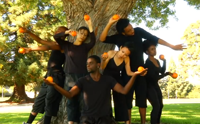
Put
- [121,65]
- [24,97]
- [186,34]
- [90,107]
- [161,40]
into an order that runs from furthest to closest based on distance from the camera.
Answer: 1. [186,34]
2. [24,97]
3. [161,40]
4. [121,65]
5. [90,107]

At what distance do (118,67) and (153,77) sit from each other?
Answer: 0.92 m

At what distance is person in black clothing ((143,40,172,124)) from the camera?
191 inches

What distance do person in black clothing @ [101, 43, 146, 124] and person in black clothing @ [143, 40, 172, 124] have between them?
2.12ft

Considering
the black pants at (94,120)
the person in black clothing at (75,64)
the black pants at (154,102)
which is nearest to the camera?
the black pants at (94,120)

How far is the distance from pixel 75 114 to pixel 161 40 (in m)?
2.27

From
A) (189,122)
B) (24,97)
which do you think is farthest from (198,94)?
(189,122)

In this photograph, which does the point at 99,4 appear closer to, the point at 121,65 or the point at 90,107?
the point at 121,65

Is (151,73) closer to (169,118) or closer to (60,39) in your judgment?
(60,39)

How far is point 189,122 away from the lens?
681 cm

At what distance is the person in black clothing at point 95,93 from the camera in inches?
145

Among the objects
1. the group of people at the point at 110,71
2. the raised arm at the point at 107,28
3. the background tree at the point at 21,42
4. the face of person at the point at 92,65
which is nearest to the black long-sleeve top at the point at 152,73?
the group of people at the point at 110,71

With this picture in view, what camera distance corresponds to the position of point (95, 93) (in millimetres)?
3760

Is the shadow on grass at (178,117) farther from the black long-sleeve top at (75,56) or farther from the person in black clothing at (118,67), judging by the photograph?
the black long-sleeve top at (75,56)

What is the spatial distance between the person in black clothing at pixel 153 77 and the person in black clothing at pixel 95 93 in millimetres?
1280
